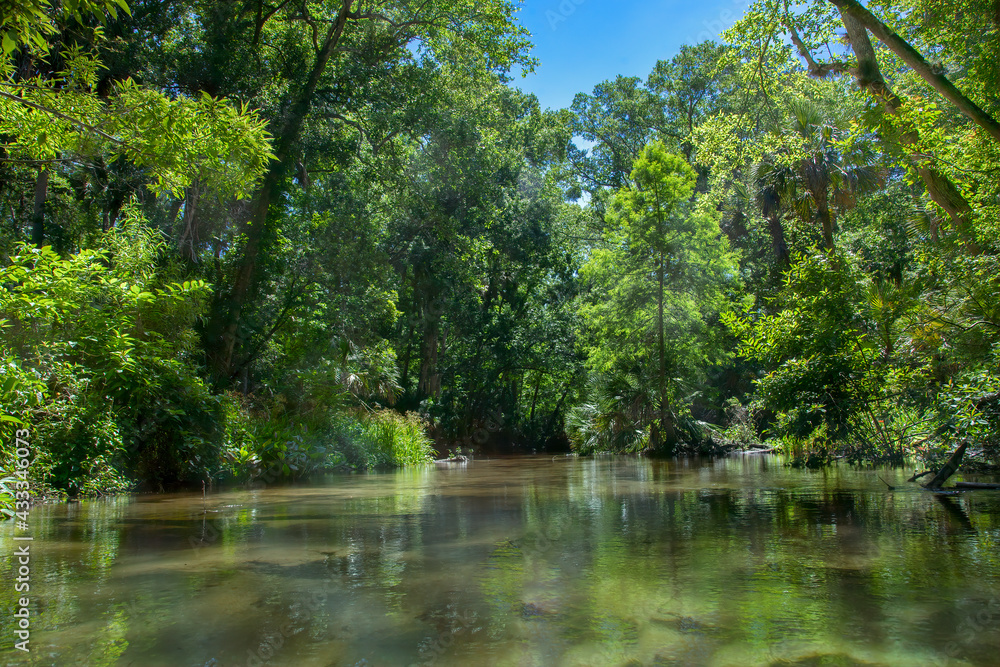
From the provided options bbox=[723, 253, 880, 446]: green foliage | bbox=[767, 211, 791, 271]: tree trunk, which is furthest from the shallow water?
bbox=[767, 211, 791, 271]: tree trunk

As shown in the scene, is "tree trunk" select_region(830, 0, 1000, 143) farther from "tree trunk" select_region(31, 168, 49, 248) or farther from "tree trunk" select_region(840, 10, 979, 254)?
"tree trunk" select_region(31, 168, 49, 248)

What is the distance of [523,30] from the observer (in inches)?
697

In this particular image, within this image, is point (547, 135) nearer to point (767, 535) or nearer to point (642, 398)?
point (642, 398)

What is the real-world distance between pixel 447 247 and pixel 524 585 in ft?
71.9

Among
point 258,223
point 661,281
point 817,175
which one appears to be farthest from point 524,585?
point 817,175

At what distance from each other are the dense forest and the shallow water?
1773mm

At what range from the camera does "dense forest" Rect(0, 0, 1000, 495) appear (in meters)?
8.10

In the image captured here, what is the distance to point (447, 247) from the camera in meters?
25.2

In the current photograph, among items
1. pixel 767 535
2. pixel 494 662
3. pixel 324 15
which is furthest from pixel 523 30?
pixel 494 662

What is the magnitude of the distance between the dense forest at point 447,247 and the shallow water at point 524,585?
69.8 inches

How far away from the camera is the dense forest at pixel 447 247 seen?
810cm

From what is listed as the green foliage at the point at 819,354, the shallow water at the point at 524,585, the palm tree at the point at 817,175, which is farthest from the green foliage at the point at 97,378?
the palm tree at the point at 817,175

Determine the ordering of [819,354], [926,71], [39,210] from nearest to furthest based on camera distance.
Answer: [926,71] < [819,354] < [39,210]

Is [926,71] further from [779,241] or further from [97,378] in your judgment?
[779,241]
